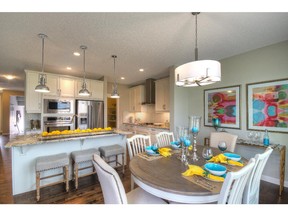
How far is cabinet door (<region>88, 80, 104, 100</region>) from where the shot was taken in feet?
14.1

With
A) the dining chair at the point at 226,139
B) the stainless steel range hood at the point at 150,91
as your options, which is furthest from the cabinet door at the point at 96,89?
the dining chair at the point at 226,139

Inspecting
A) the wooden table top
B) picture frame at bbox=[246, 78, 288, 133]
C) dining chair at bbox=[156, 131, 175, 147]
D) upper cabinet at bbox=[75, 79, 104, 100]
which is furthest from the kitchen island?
picture frame at bbox=[246, 78, 288, 133]

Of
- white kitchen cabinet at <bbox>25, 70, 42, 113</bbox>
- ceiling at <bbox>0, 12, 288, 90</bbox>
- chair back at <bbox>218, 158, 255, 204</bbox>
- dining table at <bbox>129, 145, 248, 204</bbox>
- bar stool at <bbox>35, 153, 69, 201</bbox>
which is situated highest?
ceiling at <bbox>0, 12, 288, 90</bbox>

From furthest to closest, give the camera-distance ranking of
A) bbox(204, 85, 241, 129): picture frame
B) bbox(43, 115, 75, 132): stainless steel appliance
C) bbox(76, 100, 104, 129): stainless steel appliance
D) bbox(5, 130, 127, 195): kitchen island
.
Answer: bbox(76, 100, 104, 129): stainless steel appliance → bbox(43, 115, 75, 132): stainless steel appliance → bbox(204, 85, 241, 129): picture frame → bbox(5, 130, 127, 195): kitchen island

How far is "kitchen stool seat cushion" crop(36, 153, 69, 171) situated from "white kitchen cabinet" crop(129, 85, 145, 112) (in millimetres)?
3339

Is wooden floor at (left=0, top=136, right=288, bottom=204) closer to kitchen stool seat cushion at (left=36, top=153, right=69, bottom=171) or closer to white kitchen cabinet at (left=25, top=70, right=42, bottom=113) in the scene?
kitchen stool seat cushion at (left=36, top=153, right=69, bottom=171)

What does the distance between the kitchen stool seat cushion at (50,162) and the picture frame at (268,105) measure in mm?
3384

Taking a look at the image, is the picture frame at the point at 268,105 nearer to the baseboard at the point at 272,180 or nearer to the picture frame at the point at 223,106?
the picture frame at the point at 223,106

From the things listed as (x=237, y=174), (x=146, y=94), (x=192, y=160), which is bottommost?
(x=192, y=160)
